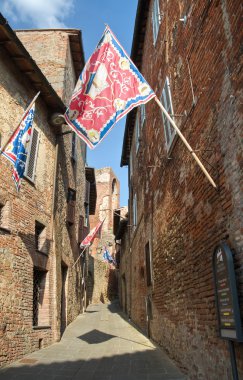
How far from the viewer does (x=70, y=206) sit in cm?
1466

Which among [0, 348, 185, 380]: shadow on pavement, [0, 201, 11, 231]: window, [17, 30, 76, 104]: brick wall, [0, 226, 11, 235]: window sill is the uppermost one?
[17, 30, 76, 104]: brick wall

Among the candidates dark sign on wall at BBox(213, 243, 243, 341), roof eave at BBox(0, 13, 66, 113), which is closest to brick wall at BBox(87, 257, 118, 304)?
roof eave at BBox(0, 13, 66, 113)

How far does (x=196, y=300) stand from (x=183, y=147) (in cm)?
270

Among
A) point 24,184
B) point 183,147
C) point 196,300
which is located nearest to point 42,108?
point 24,184

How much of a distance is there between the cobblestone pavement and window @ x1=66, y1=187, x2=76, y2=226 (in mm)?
4752

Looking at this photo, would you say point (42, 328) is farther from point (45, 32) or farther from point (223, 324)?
point (45, 32)

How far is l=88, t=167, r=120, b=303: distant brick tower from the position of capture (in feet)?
89.3

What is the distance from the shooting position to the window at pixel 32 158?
9959 mm

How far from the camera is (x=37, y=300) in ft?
32.9

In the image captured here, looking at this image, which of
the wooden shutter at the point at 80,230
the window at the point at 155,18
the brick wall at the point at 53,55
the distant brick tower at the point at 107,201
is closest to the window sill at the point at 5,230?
the window at the point at 155,18

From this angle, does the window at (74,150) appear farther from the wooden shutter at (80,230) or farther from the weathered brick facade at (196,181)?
the weathered brick facade at (196,181)

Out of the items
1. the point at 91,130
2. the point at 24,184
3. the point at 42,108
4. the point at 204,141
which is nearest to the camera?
the point at 204,141

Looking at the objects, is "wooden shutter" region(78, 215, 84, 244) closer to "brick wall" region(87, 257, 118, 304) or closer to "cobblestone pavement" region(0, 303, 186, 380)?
"cobblestone pavement" region(0, 303, 186, 380)

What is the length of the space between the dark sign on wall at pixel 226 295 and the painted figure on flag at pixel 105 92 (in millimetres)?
2957
